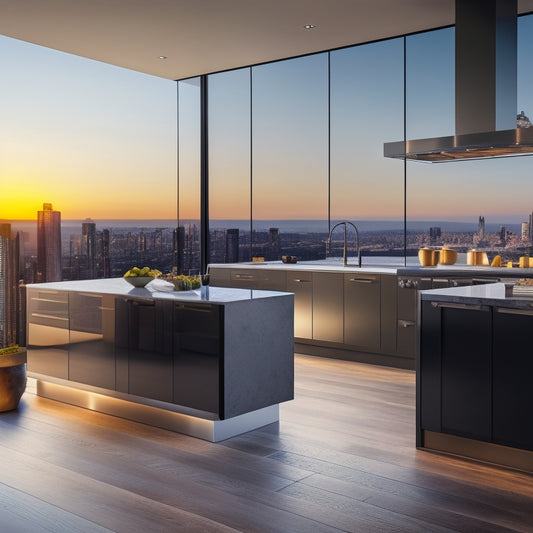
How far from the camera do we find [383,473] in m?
3.30

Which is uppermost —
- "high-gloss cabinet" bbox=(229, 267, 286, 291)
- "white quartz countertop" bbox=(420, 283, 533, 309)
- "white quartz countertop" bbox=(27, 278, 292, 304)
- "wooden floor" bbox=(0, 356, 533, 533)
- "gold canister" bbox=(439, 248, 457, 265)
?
"gold canister" bbox=(439, 248, 457, 265)

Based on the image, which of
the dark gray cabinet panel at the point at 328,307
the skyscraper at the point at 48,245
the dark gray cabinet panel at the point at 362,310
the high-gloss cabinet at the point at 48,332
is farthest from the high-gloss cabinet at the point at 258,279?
the high-gloss cabinet at the point at 48,332

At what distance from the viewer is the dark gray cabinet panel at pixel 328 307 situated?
6.27 meters

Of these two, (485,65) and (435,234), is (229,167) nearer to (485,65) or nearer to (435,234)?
(435,234)

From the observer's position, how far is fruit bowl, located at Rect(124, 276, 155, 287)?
4.55m

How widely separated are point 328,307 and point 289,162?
2.22 m

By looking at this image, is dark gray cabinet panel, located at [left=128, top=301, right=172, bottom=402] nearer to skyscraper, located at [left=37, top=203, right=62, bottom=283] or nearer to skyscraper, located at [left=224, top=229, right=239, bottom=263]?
skyscraper, located at [left=37, top=203, right=62, bottom=283]

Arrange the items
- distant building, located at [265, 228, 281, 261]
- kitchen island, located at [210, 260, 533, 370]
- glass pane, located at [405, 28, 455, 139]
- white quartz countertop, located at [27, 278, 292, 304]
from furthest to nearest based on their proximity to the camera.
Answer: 1. distant building, located at [265, 228, 281, 261]
2. glass pane, located at [405, 28, 455, 139]
3. kitchen island, located at [210, 260, 533, 370]
4. white quartz countertop, located at [27, 278, 292, 304]

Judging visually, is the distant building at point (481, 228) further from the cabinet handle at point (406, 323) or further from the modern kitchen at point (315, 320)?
the cabinet handle at point (406, 323)

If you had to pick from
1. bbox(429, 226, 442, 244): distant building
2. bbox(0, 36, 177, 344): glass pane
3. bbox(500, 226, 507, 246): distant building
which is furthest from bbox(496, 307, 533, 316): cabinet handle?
bbox(0, 36, 177, 344): glass pane

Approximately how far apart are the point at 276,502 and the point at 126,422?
1.59m

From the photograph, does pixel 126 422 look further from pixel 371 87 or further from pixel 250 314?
pixel 371 87

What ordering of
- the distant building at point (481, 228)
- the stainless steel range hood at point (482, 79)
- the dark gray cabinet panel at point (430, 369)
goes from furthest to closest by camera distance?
1. the distant building at point (481, 228)
2. the stainless steel range hood at point (482, 79)
3. the dark gray cabinet panel at point (430, 369)

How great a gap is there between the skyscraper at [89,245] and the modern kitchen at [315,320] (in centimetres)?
118
